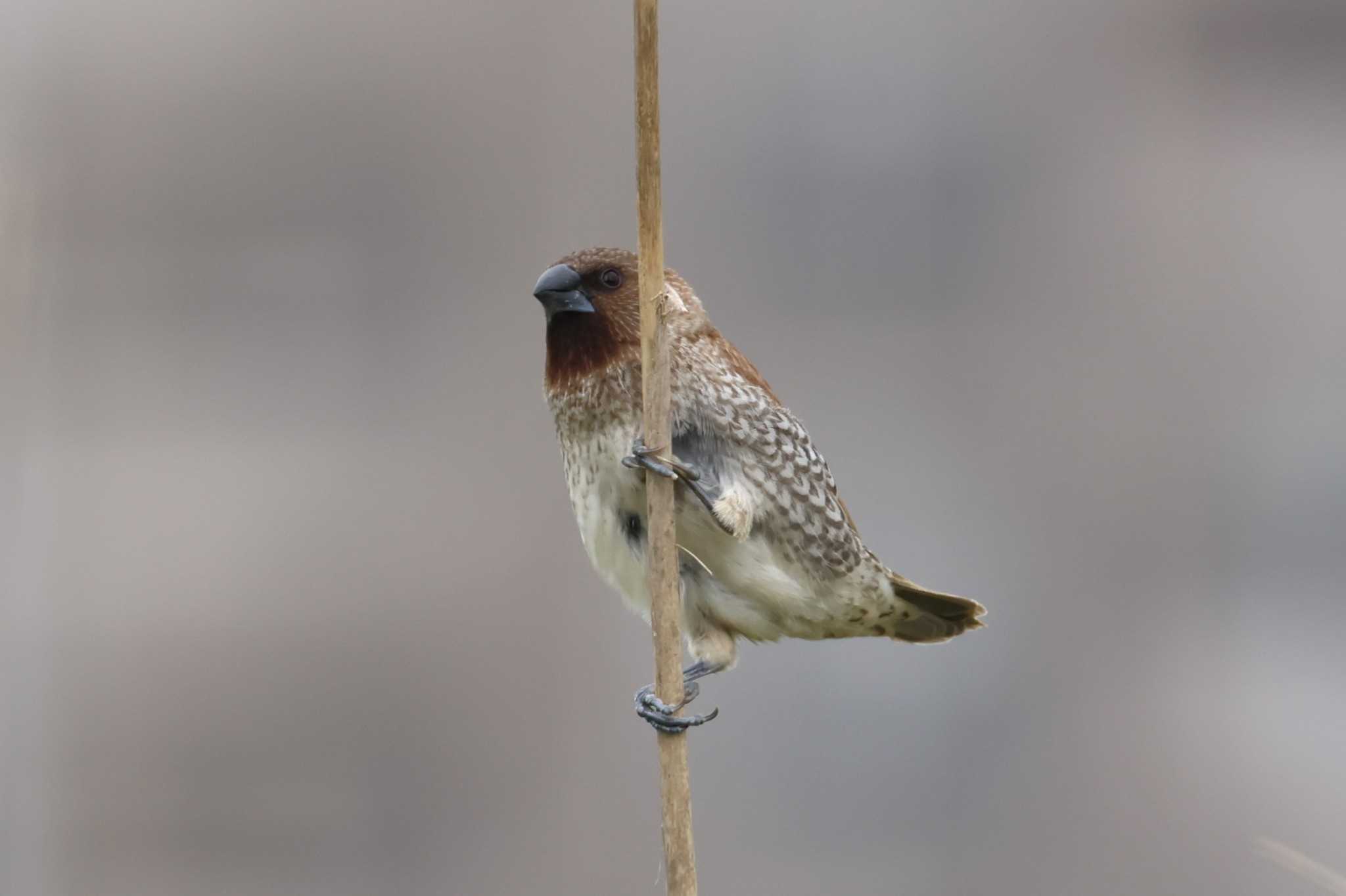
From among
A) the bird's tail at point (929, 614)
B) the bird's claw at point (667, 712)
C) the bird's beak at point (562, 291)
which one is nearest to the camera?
the bird's claw at point (667, 712)

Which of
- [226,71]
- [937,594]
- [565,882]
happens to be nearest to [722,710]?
[565,882]

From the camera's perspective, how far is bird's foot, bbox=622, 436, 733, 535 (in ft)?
5.63

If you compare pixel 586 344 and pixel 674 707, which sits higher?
pixel 586 344

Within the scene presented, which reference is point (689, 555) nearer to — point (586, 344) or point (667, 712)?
point (586, 344)

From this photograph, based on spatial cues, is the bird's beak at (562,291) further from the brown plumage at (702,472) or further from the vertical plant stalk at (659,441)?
the vertical plant stalk at (659,441)

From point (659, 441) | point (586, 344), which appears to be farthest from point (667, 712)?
point (586, 344)

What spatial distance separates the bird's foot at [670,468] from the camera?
1.72 metres

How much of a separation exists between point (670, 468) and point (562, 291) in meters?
0.45

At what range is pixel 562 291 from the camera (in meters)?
2.05

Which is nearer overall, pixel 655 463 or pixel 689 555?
pixel 655 463

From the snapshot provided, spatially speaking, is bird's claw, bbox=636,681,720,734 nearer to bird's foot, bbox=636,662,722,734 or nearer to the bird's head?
bird's foot, bbox=636,662,722,734

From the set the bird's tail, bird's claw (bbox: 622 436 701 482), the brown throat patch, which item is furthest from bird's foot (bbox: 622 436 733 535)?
the bird's tail

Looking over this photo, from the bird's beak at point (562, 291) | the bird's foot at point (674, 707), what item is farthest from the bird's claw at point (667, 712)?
the bird's beak at point (562, 291)

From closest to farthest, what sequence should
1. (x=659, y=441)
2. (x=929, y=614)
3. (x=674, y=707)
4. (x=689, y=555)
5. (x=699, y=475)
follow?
(x=674, y=707) < (x=659, y=441) < (x=699, y=475) < (x=689, y=555) < (x=929, y=614)
